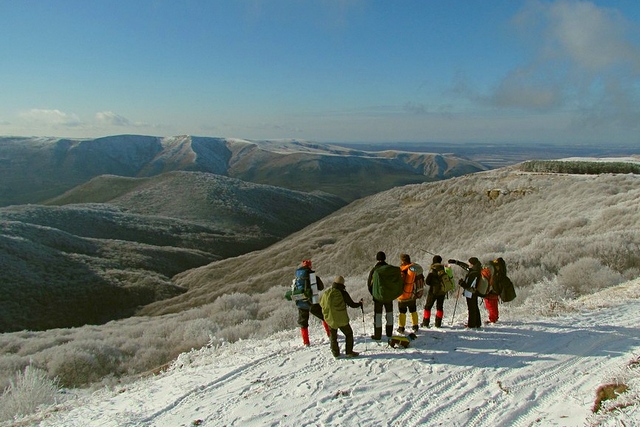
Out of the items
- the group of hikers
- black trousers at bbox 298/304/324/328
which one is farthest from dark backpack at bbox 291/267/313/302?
black trousers at bbox 298/304/324/328

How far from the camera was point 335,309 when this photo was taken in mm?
7977

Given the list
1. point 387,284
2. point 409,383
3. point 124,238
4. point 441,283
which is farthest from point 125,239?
point 409,383

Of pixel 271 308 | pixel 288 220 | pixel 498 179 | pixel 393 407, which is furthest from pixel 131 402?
pixel 288 220

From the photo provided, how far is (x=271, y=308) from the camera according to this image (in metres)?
16.6

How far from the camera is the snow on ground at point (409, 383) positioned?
19.2 feet

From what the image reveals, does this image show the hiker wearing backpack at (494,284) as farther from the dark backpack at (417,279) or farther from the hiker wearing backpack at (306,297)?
the hiker wearing backpack at (306,297)

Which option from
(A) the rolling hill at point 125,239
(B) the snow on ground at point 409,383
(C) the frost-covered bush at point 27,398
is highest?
(B) the snow on ground at point 409,383

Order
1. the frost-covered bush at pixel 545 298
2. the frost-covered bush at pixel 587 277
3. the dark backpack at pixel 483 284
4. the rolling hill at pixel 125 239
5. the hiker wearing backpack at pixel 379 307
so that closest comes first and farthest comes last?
1. the hiker wearing backpack at pixel 379 307
2. the dark backpack at pixel 483 284
3. the frost-covered bush at pixel 545 298
4. the frost-covered bush at pixel 587 277
5. the rolling hill at pixel 125 239

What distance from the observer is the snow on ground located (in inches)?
230

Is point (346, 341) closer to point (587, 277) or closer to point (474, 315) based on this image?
point (474, 315)

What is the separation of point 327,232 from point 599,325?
3940 cm

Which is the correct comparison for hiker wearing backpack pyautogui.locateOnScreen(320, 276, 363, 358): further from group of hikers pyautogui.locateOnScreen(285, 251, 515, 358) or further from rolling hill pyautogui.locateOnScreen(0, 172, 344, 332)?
rolling hill pyautogui.locateOnScreen(0, 172, 344, 332)

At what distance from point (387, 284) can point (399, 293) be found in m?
0.31

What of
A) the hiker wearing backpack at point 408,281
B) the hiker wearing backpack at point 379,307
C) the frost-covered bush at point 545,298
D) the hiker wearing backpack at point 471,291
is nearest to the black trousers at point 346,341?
the hiker wearing backpack at point 379,307
